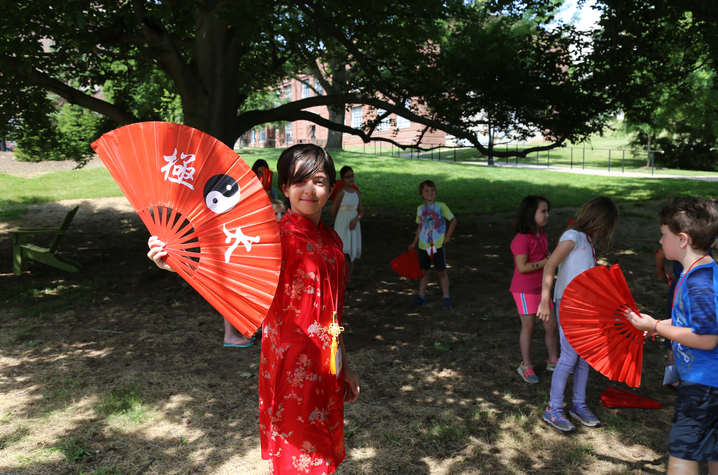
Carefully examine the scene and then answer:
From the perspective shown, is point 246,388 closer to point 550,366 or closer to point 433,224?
point 550,366

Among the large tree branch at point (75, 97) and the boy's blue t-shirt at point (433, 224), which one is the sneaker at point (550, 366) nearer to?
the boy's blue t-shirt at point (433, 224)

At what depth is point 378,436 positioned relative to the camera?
3828 millimetres

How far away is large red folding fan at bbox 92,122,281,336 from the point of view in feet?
6.32

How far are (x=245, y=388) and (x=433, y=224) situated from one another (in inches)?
124

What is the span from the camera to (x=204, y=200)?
6.43 feet

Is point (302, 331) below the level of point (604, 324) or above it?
above

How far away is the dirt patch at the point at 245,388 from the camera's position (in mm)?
3551

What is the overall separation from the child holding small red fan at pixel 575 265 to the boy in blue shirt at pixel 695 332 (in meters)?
1.11

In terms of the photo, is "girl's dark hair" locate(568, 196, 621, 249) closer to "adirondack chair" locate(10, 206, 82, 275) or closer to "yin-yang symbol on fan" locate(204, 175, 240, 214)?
"yin-yang symbol on fan" locate(204, 175, 240, 214)

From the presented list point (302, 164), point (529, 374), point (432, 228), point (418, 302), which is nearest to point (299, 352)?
point (302, 164)

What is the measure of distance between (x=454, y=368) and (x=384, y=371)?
2.33 ft

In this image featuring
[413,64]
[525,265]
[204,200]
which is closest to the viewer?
[204,200]

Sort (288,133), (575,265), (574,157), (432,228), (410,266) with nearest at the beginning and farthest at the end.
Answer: (575,265) < (432,228) < (410,266) < (574,157) < (288,133)

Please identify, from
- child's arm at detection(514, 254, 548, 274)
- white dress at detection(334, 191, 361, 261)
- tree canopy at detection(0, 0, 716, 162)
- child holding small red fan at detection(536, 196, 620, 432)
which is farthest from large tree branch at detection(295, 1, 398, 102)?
child holding small red fan at detection(536, 196, 620, 432)
